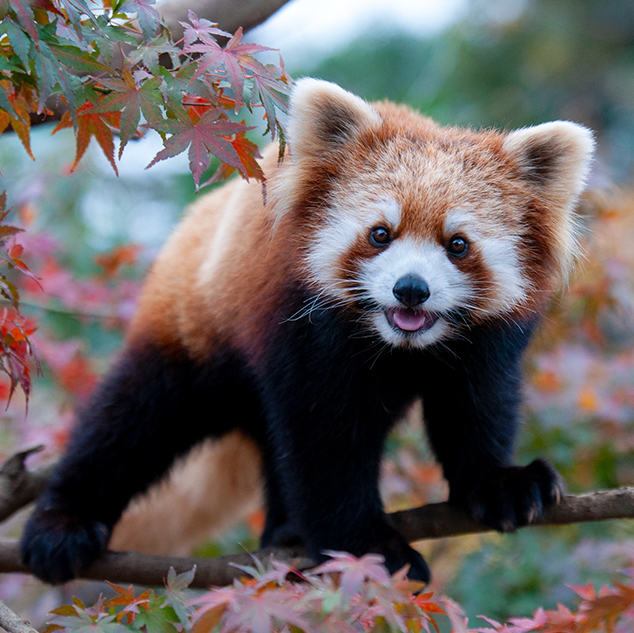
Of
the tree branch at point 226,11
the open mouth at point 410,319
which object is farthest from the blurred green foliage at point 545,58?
the open mouth at point 410,319

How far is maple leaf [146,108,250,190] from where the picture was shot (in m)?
1.76

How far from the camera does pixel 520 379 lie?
2768mm

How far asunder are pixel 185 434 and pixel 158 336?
1.50 ft

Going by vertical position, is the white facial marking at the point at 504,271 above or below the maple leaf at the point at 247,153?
below

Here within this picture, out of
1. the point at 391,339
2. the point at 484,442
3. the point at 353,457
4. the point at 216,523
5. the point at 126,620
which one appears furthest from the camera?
the point at 216,523

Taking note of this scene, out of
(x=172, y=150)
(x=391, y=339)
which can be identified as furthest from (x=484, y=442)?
(x=172, y=150)

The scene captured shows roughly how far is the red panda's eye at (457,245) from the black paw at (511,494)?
0.91 m

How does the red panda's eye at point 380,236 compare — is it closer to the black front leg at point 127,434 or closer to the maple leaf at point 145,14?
the maple leaf at point 145,14

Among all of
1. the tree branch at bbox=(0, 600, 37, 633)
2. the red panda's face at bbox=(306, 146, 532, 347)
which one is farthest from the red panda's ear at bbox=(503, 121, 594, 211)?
the tree branch at bbox=(0, 600, 37, 633)

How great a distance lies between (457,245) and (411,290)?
251 millimetres

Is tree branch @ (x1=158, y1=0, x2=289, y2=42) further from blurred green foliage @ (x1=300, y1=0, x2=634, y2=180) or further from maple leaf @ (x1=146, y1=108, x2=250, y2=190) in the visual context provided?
blurred green foliage @ (x1=300, y1=0, x2=634, y2=180)

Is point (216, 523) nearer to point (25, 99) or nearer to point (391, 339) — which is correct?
point (391, 339)

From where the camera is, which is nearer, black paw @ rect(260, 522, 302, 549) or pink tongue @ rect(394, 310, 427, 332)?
pink tongue @ rect(394, 310, 427, 332)

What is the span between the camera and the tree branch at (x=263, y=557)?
7.88ft
